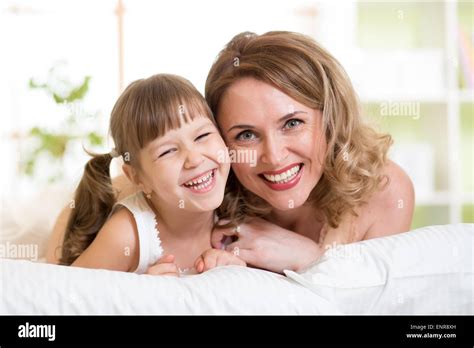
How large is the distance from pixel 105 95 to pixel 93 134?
1.42ft

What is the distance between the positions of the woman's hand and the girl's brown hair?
305mm

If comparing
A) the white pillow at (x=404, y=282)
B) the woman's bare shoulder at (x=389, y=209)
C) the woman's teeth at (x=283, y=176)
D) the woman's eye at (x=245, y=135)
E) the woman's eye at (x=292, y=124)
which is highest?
the woman's eye at (x=292, y=124)

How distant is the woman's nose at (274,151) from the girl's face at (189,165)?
0.10 metres

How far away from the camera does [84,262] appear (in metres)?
1.59

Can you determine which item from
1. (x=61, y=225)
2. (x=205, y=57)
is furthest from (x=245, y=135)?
(x=205, y=57)

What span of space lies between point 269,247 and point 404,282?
1.70 ft

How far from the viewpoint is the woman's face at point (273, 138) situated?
1.58m

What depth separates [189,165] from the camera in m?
1.48

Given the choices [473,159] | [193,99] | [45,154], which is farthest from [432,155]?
[193,99]

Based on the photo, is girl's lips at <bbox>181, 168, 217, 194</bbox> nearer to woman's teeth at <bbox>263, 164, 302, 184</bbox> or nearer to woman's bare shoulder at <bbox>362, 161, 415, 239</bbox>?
woman's teeth at <bbox>263, 164, 302, 184</bbox>

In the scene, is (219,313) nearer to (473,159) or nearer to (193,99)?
(193,99)

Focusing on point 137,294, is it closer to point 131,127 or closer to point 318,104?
point 131,127

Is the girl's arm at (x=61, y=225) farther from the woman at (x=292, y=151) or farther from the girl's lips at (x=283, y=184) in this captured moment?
the girl's lips at (x=283, y=184)


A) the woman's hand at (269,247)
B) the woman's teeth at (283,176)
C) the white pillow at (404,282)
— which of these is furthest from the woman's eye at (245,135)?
the white pillow at (404,282)
